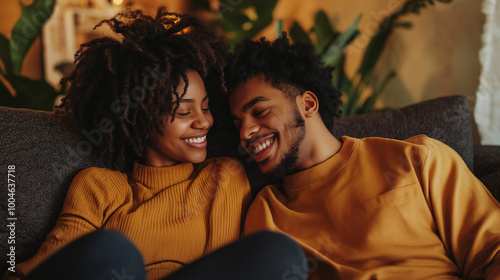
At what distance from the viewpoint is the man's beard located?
1170 mm

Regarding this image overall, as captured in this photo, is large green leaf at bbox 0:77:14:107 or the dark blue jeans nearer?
the dark blue jeans

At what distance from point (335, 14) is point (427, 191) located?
1.70 metres

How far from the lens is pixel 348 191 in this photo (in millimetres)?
1105

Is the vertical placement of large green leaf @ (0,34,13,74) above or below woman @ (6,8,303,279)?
above

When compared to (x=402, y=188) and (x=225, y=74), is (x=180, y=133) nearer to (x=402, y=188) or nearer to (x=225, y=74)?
(x=225, y=74)

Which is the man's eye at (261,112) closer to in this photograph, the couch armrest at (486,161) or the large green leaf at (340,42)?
the couch armrest at (486,161)

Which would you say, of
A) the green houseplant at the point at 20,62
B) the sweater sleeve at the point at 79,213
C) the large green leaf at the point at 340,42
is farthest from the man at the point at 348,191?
the green houseplant at the point at 20,62

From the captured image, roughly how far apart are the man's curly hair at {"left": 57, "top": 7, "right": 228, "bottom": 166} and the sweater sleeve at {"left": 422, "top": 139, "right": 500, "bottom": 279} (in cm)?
64

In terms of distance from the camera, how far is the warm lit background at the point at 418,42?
2031 mm

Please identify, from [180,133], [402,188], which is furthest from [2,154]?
[402,188]

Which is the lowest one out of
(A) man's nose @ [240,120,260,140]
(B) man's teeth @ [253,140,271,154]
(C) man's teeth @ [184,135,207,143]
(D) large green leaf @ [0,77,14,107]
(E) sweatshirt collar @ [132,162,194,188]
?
(E) sweatshirt collar @ [132,162,194,188]

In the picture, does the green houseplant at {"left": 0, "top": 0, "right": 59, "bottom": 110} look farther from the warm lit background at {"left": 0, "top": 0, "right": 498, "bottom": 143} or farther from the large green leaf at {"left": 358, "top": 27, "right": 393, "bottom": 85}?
the large green leaf at {"left": 358, "top": 27, "right": 393, "bottom": 85}

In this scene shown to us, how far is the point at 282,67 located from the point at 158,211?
0.55m

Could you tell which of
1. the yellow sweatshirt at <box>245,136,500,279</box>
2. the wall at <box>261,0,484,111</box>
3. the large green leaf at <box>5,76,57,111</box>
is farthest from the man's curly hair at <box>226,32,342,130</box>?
the wall at <box>261,0,484,111</box>
